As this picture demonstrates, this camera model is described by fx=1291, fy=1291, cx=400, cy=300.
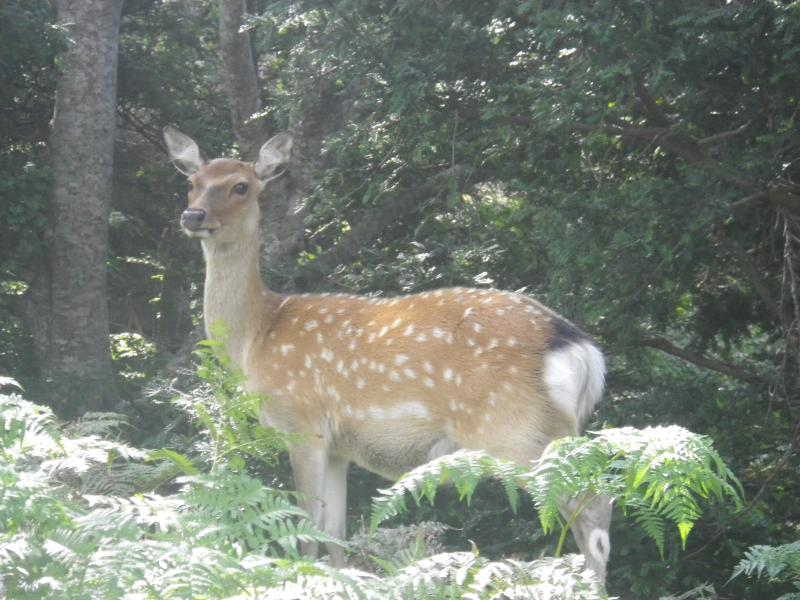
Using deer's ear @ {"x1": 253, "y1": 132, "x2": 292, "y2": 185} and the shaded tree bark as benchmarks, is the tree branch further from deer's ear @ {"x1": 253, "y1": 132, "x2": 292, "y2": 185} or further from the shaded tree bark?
the shaded tree bark

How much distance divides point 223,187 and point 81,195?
2767mm

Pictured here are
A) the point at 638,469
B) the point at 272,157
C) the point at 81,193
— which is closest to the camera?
the point at 638,469

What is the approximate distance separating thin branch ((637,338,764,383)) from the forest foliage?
0.8 inches

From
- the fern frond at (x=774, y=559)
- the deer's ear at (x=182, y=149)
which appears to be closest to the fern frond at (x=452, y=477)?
the fern frond at (x=774, y=559)

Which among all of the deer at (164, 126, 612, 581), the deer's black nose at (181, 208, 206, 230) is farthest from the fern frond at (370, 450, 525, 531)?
the deer's black nose at (181, 208, 206, 230)

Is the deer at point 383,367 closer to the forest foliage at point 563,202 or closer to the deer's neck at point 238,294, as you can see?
the deer's neck at point 238,294

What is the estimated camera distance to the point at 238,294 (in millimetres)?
8008

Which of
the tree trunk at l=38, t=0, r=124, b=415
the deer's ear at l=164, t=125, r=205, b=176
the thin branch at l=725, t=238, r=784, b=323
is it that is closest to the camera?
the thin branch at l=725, t=238, r=784, b=323

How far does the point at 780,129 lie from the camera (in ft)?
25.3

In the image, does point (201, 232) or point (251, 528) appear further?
point (201, 232)

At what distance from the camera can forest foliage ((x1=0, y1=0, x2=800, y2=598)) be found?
757cm

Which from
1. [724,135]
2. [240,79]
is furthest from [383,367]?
[240,79]

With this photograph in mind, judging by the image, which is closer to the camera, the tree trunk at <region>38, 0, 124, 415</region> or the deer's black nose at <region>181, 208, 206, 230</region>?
the deer's black nose at <region>181, 208, 206, 230</region>

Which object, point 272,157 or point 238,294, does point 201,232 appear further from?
point 272,157
